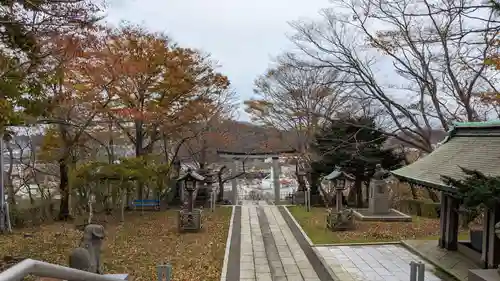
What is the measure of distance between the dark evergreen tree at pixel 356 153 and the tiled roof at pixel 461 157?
8.66 m

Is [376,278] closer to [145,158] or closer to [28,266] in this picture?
[28,266]

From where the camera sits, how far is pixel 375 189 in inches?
666

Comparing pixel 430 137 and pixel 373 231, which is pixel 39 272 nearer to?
pixel 373 231

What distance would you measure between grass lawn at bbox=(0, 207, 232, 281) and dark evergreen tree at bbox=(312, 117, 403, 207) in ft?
26.1

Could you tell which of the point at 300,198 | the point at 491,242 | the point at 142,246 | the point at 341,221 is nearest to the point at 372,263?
the point at 491,242

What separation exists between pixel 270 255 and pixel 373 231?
179 inches

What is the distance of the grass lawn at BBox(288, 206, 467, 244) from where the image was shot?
12.2m

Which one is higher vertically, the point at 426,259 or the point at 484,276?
the point at 484,276

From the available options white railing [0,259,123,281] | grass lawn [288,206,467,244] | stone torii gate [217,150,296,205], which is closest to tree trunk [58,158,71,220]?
grass lawn [288,206,467,244]

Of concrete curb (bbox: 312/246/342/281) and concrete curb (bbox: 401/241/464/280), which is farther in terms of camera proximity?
concrete curb (bbox: 312/246/342/281)

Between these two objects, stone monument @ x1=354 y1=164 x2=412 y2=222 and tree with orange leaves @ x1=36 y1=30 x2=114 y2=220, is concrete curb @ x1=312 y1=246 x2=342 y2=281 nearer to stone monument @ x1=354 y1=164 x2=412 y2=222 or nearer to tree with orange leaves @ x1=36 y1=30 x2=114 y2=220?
stone monument @ x1=354 y1=164 x2=412 y2=222

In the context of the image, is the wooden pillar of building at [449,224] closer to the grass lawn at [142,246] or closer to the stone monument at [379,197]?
the grass lawn at [142,246]

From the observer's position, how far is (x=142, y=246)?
37.9ft

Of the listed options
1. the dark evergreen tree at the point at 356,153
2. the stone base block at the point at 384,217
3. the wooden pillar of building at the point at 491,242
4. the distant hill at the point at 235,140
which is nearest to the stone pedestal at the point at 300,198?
the dark evergreen tree at the point at 356,153
